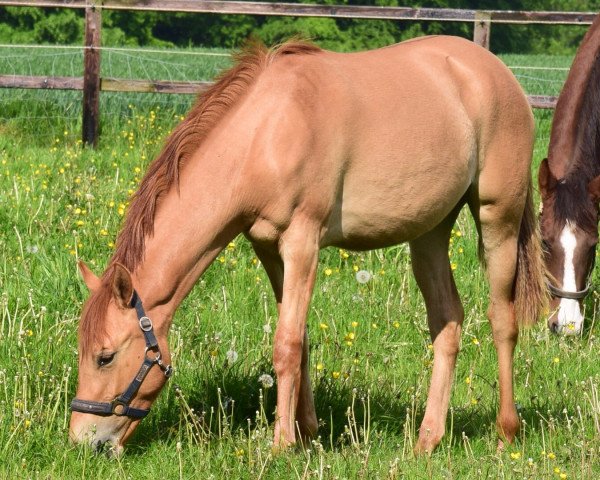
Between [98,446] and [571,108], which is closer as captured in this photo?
[98,446]

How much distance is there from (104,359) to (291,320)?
2.47 ft

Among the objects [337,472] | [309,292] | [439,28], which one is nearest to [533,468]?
[337,472]

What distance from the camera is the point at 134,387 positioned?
13.3ft

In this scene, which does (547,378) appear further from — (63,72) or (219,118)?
(63,72)

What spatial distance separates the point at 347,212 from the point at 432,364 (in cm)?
147

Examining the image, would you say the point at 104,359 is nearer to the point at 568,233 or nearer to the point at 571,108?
the point at 568,233

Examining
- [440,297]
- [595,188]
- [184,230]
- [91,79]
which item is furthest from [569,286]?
[91,79]

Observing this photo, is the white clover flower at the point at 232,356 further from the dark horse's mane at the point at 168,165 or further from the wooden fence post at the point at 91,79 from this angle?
the wooden fence post at the point at 91,79

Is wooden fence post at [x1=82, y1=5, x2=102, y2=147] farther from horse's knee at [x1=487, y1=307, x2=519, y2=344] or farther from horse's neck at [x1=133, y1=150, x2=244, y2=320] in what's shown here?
horse's neck at [x1=133, y1=150, x2=244, y2=320]

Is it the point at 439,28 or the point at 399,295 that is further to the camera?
the point at 439,28

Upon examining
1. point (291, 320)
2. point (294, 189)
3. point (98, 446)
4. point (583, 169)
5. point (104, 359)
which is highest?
point (294, 189)

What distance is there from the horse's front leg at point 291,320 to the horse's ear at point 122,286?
64 cm

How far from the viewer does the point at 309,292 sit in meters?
4.23

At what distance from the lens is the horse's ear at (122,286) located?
385 centimetres
